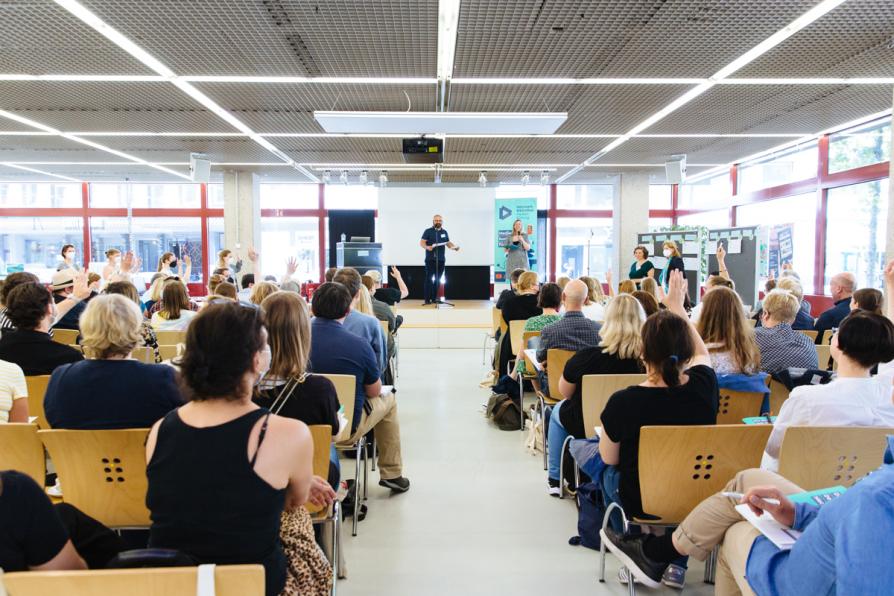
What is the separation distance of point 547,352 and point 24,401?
287 centimetres

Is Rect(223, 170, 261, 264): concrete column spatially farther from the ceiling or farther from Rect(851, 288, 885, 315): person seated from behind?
Rect(851, 288, 885, 315): person seated from behind

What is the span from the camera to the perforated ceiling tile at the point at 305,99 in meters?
5.72

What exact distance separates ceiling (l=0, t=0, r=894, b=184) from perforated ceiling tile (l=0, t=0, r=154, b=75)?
2 centimetres

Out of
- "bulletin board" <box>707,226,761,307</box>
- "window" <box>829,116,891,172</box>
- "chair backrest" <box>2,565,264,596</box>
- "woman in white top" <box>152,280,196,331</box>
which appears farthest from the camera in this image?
"bulletin board" <box>707,226,761,307</box>

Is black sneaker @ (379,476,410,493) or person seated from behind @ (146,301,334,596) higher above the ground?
person seated from behind @ (146,301,334,596)

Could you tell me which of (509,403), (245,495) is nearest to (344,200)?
A: (509,403)

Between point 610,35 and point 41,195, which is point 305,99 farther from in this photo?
point 41,195

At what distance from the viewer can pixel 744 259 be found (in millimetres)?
9633

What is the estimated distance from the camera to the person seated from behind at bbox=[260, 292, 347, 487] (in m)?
Answer: 2.32

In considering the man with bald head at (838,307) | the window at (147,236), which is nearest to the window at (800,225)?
the man with bald head at (838,307)

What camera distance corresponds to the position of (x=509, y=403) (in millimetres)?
5215

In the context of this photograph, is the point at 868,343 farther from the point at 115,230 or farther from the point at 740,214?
the point at 115,230

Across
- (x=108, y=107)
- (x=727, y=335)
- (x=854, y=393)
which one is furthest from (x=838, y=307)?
(x=108, y=107)

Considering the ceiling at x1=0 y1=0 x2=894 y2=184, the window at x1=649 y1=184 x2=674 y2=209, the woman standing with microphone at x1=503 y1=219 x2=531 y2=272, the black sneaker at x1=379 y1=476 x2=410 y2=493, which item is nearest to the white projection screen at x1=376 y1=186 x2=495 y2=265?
the woman standing with microphone at x1=503 y1=219 x2=531 y2=272
